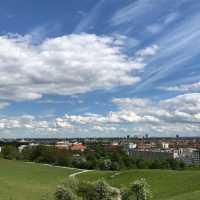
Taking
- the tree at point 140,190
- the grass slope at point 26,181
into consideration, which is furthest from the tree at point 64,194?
the grass slope at point 26,181

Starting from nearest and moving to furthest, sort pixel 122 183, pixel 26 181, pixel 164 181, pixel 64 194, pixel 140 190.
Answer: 1. pixel 64 194
2. pixel 140 190
3. pixel 164 181
4. pixel 122 183
5. pixel 26 181

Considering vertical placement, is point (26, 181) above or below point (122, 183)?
below

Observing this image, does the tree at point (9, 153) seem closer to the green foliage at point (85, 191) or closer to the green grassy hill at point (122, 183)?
the green grassy hill at point (122, 183)

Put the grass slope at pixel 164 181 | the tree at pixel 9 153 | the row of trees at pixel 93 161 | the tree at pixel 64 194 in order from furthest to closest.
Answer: the tree at pixel 9 153, the row of trees at pixel 93 161, the grass slope at pixel 164 181, the tree at pixel 64 194

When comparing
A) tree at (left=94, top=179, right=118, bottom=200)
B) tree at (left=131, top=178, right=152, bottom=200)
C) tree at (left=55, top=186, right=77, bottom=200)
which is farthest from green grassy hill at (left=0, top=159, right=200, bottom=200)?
tree at (left=94, top=179, right=118, bottom=200)

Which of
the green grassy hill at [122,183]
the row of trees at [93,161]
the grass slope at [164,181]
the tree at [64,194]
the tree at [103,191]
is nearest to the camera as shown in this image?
the tree at [64,194]

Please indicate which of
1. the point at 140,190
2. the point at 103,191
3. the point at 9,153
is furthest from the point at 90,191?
the point at 9,153

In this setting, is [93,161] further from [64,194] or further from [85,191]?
[64,194]

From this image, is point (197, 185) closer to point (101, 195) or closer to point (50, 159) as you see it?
point (101, 195)

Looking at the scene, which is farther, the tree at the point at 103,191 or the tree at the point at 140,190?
the tree at the point at 140,190

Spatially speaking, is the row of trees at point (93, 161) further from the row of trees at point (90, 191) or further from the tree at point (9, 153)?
the row of trees at point (90, 191)

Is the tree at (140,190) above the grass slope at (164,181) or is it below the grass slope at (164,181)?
above

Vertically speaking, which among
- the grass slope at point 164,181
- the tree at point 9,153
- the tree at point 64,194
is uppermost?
the tree at point 9,153

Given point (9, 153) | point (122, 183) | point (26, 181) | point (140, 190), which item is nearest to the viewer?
point (140, 190)
